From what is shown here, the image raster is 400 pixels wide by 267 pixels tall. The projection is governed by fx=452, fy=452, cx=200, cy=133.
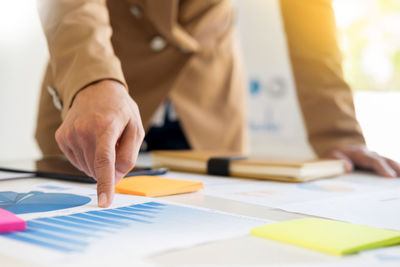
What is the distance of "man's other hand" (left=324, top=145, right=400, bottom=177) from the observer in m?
1.09

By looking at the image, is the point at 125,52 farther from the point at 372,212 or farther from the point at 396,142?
the point at 396,142

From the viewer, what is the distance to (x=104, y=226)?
19.4 inches

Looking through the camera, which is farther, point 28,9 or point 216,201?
point 28,9

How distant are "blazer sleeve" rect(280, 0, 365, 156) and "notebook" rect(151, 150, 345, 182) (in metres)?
0.24

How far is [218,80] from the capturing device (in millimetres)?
1642

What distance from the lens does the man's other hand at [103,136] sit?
60 cm

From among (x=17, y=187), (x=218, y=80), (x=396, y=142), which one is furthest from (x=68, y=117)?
(x=396, y=142)

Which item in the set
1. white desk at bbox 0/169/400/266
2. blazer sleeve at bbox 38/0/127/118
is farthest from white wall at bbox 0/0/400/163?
white desk at bbox 0/169/400/266

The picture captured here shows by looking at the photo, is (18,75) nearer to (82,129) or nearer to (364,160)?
(364,160)

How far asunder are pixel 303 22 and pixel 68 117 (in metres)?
1.01

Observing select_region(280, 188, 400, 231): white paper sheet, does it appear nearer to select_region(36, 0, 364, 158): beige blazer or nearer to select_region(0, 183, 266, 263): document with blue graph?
select_region(0, 183, 266, 263): document with blue graph

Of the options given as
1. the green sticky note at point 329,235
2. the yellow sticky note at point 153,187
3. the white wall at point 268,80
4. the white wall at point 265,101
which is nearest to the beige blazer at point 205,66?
the yellow sticky note at point 153,187

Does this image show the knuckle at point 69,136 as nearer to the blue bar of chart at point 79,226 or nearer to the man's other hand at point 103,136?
the man's other hand at point 103,136

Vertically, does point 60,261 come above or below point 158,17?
below
